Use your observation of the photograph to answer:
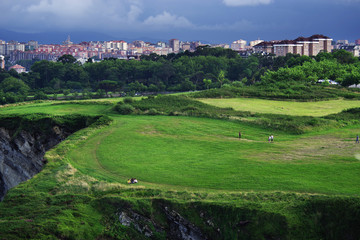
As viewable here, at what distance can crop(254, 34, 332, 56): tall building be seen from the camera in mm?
144625

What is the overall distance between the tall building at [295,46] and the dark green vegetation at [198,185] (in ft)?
362

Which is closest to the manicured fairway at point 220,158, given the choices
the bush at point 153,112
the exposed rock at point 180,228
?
the exposed rock at point 180,228

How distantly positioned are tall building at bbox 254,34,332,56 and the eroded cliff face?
112 m

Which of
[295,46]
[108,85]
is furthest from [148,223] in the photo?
[295,46]

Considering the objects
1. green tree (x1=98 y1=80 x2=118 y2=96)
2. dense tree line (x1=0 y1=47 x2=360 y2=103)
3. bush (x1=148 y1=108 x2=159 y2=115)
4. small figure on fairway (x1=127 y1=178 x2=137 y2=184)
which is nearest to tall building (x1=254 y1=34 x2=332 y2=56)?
dense tree line (x1=0 y1=47 x2=360 y2=103)

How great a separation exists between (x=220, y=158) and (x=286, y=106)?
24.4 m

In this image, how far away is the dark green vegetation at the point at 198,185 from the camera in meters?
19.6

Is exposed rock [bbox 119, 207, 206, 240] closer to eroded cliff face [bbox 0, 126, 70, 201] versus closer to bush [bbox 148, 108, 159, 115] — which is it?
eroded cliff face [bbox 0, 126, 70, 201]

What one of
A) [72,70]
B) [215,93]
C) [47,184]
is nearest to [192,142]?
[47,184]

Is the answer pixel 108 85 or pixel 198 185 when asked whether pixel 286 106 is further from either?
pixel 108 85

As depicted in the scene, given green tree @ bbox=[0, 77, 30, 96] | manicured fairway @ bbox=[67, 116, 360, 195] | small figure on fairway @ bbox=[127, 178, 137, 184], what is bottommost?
small figure on fairway @ bbox=[127, 178, 137, 184]

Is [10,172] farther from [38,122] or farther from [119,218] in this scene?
[119,218]

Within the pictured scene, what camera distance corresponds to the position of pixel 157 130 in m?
37.8

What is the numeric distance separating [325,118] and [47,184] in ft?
87.2
